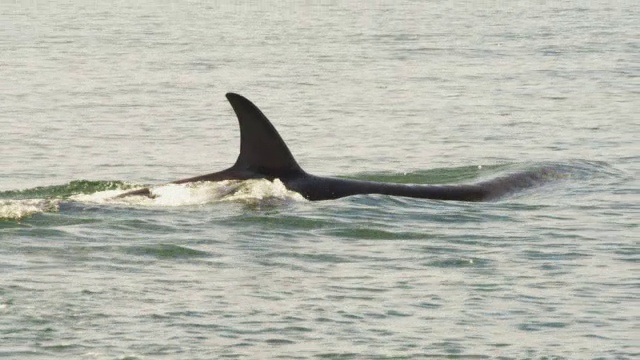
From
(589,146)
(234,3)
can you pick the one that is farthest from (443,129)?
(234,3)

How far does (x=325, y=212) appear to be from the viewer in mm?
15617

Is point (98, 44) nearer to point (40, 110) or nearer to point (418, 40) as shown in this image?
point (418, 40)

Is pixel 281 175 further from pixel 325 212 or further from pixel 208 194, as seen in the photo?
pixel 325 212

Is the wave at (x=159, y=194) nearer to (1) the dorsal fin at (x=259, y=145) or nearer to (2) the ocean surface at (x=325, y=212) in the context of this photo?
(2) the ocean surface at (x=325, y=212)

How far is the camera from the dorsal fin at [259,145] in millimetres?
15922

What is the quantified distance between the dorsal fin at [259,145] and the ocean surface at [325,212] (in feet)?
0.65

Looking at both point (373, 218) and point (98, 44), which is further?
point (98, 44)

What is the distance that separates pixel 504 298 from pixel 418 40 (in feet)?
107

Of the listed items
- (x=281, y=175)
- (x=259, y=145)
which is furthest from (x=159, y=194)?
(x=281, y=175)

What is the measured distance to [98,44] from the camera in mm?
43250

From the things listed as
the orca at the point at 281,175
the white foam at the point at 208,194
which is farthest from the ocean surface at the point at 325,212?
the orca at the point at 281,175

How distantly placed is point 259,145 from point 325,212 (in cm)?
104

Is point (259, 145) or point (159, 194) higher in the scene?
point (259, 145)

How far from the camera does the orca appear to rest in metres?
16.0
